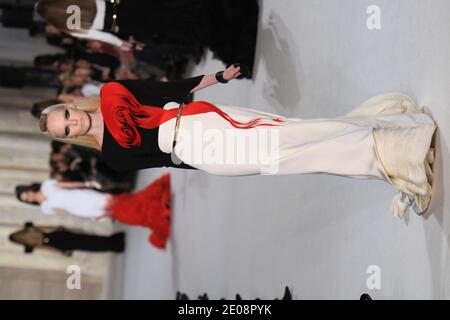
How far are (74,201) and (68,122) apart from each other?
4.89m

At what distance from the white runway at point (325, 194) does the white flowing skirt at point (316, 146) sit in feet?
0.41

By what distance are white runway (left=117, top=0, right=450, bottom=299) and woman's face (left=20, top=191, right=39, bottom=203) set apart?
174 cm

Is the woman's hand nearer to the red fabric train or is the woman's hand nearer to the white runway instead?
the white runway

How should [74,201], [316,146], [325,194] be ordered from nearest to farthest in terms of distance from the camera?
1. [316,146]
2. [325,194]
3. [74,201]

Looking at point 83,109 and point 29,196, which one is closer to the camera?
point 83,109

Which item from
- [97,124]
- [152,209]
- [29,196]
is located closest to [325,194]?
[97,124]

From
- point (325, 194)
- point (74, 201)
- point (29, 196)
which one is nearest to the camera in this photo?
point (325, 194)

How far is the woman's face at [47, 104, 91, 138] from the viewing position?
3.32m

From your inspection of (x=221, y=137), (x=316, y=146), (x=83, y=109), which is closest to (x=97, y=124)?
(x=83, y=109)

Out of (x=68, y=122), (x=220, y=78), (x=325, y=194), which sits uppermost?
(x=220, y=78)

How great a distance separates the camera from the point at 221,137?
3322 millimetres

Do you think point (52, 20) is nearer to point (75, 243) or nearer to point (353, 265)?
point (353, 265)

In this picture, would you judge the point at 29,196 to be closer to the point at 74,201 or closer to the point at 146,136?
the point at 74,201

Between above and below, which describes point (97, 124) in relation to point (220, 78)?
below
